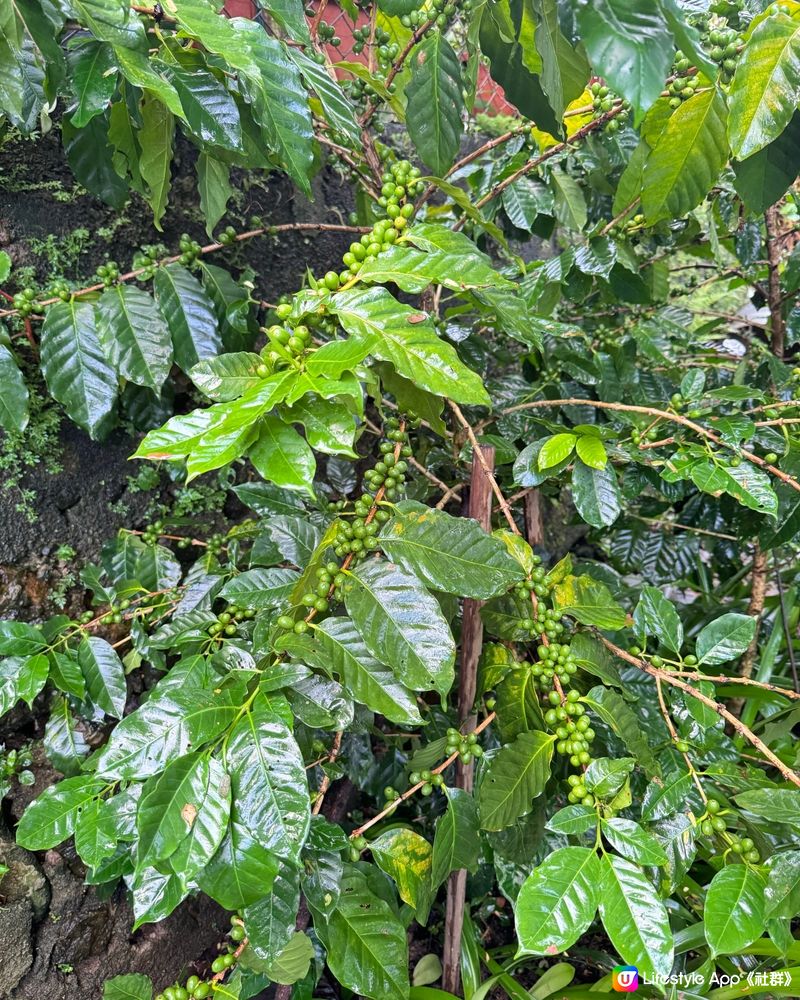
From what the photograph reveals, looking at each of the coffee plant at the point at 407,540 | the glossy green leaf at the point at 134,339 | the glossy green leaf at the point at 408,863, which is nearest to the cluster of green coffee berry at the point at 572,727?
the coffee plant at the point at 407,540

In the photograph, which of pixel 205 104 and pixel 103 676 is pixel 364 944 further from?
pixel 205 104

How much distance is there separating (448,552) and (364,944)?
50 cm

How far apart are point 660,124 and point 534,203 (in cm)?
40

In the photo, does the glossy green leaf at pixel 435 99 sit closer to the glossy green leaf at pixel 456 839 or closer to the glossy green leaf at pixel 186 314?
the glossy green leaf at pixel 186 314

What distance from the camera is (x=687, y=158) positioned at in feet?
2.51

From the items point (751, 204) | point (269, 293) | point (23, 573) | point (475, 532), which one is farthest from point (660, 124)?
point (23, 573)

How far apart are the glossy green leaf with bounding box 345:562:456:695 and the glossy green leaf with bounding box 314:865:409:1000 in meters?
0.34

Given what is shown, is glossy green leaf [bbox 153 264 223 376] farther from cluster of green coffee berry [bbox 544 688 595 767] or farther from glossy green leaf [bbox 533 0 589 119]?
cluster of green coffee berry [bbox 544 688 595 767]

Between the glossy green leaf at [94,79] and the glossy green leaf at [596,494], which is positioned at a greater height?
the glossy green leaf at [94,79]

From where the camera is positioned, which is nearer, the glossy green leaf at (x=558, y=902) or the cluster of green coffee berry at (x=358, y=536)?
the glossy green leaf at (x=558, y=902)

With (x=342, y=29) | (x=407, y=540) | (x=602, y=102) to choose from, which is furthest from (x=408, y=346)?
(x=342, y=29)

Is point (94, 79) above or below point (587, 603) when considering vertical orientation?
above

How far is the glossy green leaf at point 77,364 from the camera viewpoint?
0.92 m

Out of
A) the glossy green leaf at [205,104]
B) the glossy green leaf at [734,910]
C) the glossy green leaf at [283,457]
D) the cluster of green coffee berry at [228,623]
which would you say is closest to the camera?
the glossy green leaf at [283,457]
